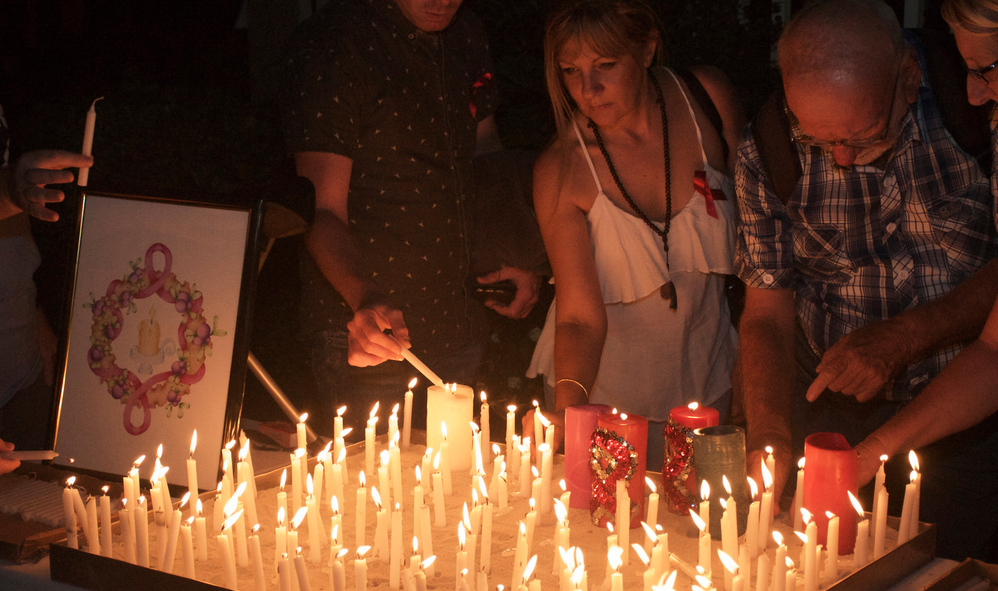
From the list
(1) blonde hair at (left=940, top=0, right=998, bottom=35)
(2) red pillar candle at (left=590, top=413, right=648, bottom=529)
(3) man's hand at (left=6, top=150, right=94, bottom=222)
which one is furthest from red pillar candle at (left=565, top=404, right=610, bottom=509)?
(3) man's hand at (left=6, top=150, right=94, bottom=222)

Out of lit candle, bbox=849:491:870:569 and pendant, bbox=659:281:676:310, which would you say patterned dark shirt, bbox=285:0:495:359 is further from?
lit candle, bbox=849:491:870:569

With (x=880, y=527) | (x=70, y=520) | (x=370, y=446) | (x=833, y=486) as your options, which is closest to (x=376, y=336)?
(x=370, y=446)

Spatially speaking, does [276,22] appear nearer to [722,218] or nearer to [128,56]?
[128,56]

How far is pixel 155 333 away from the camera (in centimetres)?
225

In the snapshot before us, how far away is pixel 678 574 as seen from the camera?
170cm

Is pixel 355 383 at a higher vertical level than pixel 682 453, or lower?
higher

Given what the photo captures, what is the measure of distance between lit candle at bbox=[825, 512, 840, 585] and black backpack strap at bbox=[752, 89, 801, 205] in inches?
44.5

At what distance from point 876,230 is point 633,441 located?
1.05 metres

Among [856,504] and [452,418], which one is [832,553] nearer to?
[856,504]

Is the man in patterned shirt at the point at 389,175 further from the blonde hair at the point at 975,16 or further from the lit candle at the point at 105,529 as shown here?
the blonde hair at the point at 975,16

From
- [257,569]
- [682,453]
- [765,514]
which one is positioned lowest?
[257,569]

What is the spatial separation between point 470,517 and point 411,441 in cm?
84

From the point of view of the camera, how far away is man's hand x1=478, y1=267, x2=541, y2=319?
127 inches

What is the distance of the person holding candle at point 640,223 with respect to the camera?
8.89 ft
